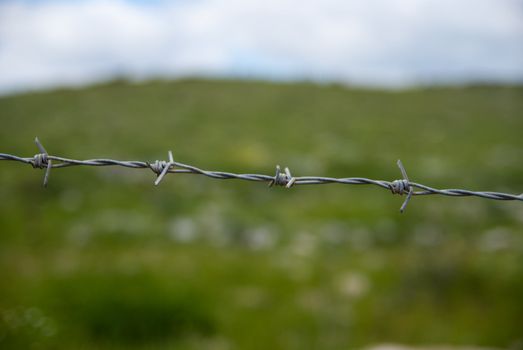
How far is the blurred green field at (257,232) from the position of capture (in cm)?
394

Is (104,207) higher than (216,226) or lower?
higher

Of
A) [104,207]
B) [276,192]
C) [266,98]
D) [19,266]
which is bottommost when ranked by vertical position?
[19,266]

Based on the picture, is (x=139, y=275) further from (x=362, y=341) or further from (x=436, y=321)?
(x=436, y=321)

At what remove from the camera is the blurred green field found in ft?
12.9

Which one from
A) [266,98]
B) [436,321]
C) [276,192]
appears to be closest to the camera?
[436,321]

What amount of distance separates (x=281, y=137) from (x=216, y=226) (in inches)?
305

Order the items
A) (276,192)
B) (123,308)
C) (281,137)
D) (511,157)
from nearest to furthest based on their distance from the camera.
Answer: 1. (123,308)
2. (276,192)
3. (511,157)
4. (281,137)

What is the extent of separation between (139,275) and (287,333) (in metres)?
1.50

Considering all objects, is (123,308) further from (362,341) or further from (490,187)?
(490,187)

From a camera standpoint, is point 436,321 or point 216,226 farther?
point 216,226

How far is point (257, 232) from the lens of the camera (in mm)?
8023

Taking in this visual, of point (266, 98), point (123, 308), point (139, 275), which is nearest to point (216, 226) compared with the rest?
point (139, 275)

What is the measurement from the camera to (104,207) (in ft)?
29.8

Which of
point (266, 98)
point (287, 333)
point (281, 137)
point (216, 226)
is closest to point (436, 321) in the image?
point (287, 333)
